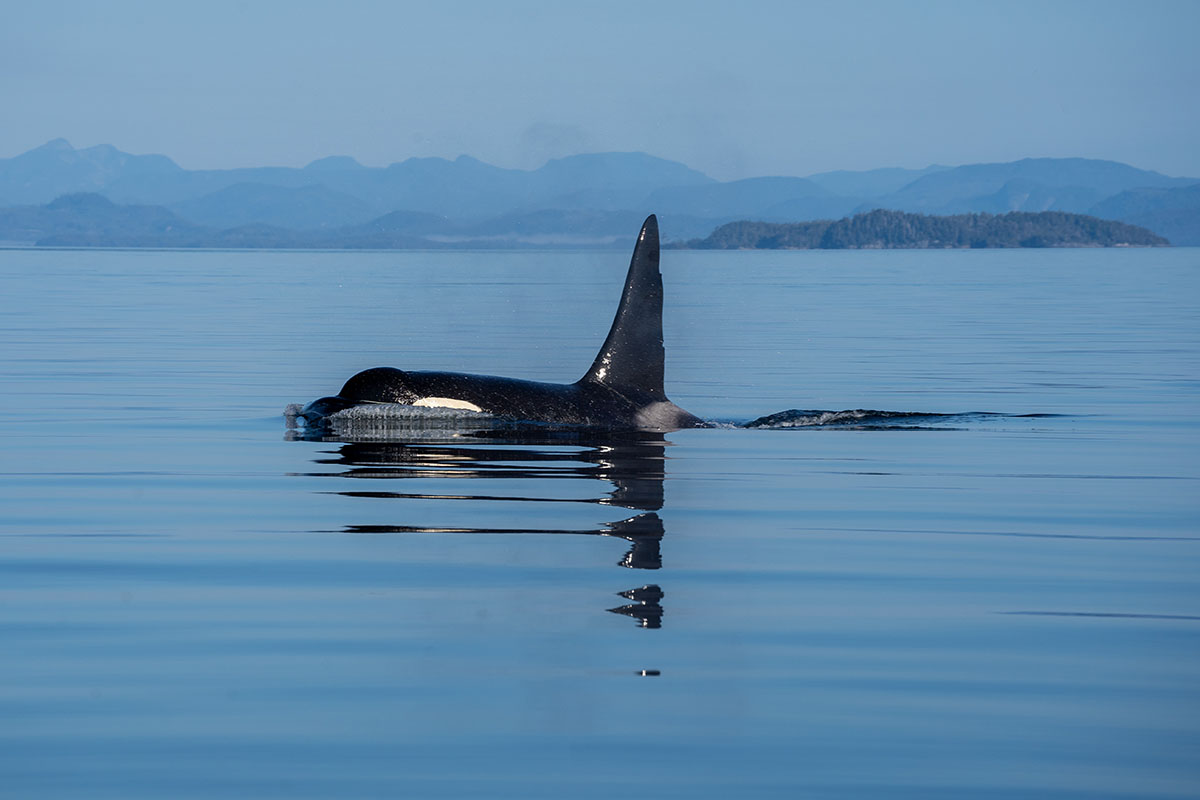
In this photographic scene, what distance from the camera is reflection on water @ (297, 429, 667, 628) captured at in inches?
528

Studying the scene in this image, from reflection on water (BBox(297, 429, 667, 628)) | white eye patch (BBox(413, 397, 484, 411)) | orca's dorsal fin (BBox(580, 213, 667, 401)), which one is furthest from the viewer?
orca's dorsal fin (BBox(580, 213, 667, 401))

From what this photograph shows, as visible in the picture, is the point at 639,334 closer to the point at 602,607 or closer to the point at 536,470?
the point at 536,470

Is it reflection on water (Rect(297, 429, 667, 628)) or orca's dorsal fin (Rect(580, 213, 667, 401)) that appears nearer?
reflection on water (Rect(297, 429, 667, 628))

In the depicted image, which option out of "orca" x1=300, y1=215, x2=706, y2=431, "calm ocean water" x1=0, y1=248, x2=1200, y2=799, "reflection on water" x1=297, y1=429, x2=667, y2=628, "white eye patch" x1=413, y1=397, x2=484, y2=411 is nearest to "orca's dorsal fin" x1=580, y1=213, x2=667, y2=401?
"orca" x1=300, y1=215, x2=706, y2=431

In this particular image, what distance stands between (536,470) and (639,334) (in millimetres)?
4540

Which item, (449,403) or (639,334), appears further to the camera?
(639,334)

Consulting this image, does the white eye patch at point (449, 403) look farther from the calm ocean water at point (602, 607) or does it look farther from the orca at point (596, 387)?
the calm ocean water at point (602, 607)

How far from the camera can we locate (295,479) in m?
17.0

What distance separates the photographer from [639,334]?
70.8 feet

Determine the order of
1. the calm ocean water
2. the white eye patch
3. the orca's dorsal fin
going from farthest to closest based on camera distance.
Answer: the orca's dorsal fin → the white eye patch → the calm ocean water

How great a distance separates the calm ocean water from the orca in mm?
801

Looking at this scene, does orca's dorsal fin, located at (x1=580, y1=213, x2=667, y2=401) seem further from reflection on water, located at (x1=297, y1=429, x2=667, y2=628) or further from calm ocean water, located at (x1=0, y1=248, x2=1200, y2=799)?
calm ocean water, located at (x1=0, y1=248, x2=1200, y2=799)

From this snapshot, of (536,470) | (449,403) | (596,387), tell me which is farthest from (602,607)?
(596,387)

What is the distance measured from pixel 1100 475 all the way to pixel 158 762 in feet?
42.4
